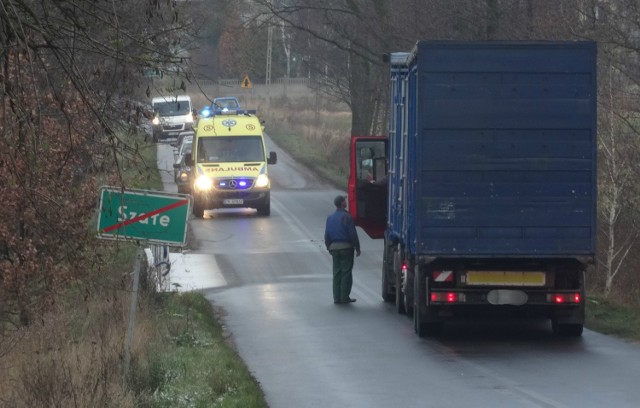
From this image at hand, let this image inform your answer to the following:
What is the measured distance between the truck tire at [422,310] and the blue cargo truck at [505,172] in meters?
0.21

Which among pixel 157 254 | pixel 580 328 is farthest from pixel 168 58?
pixel 157 254

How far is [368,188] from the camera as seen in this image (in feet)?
66.4

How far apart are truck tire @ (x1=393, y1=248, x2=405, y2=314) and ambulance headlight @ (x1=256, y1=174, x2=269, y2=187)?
15.8 m

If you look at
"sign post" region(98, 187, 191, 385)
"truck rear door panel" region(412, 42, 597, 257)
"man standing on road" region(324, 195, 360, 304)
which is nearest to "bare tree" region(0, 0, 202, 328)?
"sign post" region(98, 187, 191, 385)

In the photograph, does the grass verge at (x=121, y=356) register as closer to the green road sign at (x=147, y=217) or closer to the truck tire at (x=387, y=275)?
the green road sign at (x=147, y=217)

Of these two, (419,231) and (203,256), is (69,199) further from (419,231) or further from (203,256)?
(203,256)

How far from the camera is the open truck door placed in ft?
66.5

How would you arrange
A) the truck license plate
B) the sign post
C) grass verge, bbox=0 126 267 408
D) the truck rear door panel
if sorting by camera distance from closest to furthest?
grass verge, bbox=0 126 267 408 < the sign post < the truck rear door panel < the truck license plate

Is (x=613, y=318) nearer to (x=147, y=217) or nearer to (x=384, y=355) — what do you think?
(x=384, y=355)

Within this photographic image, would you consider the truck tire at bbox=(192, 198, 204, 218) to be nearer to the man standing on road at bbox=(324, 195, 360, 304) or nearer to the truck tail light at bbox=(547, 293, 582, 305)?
the man standing on road at bbox=(324, 195, 360, 304)

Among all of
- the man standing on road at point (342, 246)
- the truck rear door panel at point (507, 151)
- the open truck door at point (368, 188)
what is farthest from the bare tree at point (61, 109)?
the open truck door at point (368, 188)

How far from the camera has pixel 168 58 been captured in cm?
927

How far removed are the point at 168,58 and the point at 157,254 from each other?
34.9ft

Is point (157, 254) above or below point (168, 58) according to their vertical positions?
below
